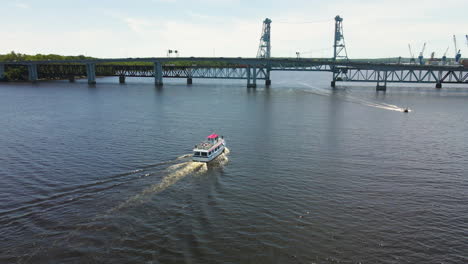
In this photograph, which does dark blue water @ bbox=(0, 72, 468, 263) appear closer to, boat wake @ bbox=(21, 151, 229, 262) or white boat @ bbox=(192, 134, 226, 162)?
boat wake @ bbox=(21, 151, 229, 262)

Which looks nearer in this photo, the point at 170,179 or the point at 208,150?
the point at 170,179

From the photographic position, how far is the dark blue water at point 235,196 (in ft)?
88.1

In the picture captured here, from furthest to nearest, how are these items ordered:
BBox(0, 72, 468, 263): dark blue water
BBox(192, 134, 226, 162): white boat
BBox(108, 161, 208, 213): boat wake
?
BBox(192, 134, 226, 162): white boat
BBox(108, 161, 208, 213): boat wake
BBox(0, 72, 468, 263): dark blue water

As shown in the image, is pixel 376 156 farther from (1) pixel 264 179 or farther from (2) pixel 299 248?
(2) pixel 299 248

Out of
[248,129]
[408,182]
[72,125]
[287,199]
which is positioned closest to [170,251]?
[287,199]

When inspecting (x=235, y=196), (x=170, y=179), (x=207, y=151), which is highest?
(x=207, y=151)

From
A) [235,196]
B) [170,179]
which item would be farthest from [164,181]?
[235,196]

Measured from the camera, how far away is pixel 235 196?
3744 centimetres

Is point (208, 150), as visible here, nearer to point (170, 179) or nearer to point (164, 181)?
point (170, 179)

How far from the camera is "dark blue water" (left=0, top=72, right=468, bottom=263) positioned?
88.1ft

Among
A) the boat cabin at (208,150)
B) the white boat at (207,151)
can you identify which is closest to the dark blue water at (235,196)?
the white boat at (207,151)

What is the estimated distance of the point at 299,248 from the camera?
2719cm

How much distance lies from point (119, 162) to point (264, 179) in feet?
74.7

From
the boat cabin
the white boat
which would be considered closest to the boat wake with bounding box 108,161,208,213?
the white boat
